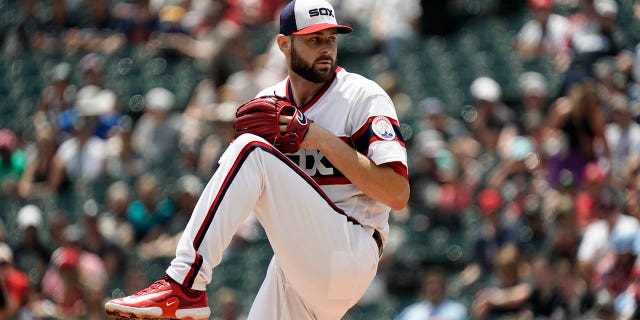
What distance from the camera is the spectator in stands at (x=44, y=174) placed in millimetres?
12672

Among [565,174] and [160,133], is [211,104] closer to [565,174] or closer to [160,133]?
[160,133]

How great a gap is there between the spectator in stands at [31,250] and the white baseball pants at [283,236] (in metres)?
6.28

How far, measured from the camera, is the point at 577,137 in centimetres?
1033

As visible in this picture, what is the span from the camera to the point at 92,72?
45.1 ft

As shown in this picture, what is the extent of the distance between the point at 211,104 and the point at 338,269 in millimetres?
7273

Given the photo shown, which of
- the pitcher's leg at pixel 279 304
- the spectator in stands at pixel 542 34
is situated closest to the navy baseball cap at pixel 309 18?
the pitcher's leg at pixel 279 304

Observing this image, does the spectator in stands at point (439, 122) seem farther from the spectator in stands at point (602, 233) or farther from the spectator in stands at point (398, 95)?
the spectator in stands at point (602, 233)

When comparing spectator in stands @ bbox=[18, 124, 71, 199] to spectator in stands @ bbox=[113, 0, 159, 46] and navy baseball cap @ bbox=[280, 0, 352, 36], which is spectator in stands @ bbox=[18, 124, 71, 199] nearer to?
spectator in stands @ bbox=[113, 0, 159, 46]

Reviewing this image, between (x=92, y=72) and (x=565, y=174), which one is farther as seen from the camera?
(x=92, y=72)

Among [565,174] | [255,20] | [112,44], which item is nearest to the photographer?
[565,174]

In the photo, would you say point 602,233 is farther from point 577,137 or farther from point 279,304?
point 279,304

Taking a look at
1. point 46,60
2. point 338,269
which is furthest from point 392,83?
point 338,269

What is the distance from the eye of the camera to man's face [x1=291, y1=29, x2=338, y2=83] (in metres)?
5.60

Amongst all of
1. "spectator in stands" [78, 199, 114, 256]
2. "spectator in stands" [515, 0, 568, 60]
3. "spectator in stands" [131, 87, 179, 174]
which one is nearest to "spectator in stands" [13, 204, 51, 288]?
"spectator in stands" [78, 199, 114, 256]
